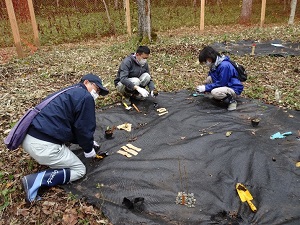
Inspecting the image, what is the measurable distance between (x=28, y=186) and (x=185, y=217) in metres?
1.50

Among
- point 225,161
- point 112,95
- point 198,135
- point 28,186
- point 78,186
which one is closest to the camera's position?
→ point 28,186

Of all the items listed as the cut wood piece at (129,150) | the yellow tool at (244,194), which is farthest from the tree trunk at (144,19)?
the yellow tool at (244,194)

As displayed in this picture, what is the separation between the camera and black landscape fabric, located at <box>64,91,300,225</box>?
7.75 ft

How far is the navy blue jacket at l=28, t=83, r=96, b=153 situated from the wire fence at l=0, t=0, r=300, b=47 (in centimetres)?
730

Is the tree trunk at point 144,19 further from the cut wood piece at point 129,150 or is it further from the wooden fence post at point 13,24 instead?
the cut wood piece at point 129,150

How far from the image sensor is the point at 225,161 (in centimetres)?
295

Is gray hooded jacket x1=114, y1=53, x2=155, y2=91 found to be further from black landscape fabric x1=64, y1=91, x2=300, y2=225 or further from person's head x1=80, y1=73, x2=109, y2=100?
person's head x1=80, y1=73, x2=109, y2=100

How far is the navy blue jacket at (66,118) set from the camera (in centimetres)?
255

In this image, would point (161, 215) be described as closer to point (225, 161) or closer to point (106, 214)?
point (106, 214)

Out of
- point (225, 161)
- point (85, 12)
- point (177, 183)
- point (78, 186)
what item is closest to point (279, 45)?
point (225, 161)

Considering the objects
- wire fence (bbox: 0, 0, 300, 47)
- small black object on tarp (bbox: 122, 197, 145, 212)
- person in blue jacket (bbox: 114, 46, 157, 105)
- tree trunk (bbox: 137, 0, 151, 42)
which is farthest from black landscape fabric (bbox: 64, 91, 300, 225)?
wire fence (bbox: 0, 0, 300, 47)

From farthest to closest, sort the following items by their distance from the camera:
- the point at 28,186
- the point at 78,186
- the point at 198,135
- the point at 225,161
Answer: the point at 198,135
the point at 225,161
the point at 78,186
the point at 28,186

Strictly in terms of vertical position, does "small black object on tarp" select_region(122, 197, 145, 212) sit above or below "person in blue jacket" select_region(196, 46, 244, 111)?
below

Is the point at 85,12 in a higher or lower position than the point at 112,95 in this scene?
higher
